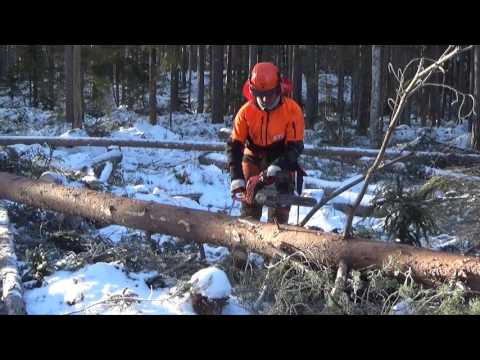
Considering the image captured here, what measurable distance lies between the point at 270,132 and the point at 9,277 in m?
2.88

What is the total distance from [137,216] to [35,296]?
1.41 metres

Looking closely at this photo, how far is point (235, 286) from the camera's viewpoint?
455 cm

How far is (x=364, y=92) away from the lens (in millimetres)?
24281

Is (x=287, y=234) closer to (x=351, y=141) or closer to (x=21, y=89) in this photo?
(x=351, y=141)

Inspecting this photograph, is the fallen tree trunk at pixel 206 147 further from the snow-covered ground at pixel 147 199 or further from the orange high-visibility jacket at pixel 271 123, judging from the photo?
the orange high-visibility jacket at pixel 271 123

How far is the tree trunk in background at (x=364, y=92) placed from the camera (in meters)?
22.6

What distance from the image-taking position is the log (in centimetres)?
391

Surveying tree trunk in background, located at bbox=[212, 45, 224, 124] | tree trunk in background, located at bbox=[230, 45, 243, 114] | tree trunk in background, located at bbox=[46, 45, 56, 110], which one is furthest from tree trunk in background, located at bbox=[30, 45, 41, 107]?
tree trunk in background, located at bbox=[230, 45, 243, 114]

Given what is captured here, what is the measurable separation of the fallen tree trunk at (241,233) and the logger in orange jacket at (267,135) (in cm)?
57

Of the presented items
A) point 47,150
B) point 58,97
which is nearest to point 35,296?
point 47,150

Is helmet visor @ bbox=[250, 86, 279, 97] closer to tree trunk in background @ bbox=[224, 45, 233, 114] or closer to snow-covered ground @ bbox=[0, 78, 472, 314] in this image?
snow-covered ground @ bbox=[0, 78, 472, 314]

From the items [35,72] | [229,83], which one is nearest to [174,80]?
[229,83]

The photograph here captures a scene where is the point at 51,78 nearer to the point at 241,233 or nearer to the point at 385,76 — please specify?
the point at 385,76

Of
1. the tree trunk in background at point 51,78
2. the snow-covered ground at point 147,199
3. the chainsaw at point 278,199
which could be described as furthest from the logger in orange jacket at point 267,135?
the tree trunk in background at point 51,78
